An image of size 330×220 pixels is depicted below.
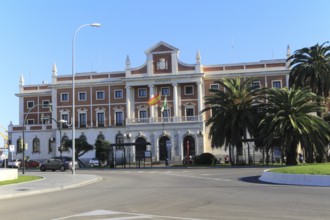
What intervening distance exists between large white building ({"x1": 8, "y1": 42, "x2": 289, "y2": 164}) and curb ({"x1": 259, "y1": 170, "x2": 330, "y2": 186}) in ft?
155

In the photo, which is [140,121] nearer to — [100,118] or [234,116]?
[100,118]

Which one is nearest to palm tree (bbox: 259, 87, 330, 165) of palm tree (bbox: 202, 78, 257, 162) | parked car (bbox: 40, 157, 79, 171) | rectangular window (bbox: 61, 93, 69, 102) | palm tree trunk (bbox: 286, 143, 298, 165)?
palm tree trunk (bbox: 286, 143, 298, 165)

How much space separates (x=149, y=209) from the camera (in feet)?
41.8

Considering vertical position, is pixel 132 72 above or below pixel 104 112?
above

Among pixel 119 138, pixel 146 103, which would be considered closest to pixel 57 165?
pixel 119 138

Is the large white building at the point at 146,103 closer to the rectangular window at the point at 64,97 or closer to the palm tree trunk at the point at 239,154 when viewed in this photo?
the rectangular window at the point at 64,97

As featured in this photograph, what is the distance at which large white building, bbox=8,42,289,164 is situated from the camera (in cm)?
7425

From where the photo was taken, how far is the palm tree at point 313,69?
50156 mm

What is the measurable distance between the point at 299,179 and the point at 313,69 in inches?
1247

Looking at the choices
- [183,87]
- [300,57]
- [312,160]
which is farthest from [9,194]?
[183,87]

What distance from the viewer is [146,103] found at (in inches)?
3100

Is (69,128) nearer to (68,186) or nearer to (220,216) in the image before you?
(68,186)

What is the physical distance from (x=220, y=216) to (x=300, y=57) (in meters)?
44.0

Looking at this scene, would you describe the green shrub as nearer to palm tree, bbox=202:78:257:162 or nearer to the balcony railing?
palm tree, bbox=202:78:257:162
